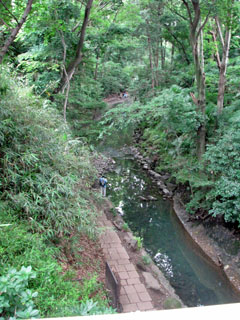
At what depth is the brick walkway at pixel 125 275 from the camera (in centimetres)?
456

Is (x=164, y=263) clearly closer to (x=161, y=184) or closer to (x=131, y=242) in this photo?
(x=131, y=242)

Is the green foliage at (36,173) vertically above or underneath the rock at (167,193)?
above

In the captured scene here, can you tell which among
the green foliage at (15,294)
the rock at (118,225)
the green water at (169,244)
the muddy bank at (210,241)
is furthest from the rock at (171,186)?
the green foliage at (15,294)

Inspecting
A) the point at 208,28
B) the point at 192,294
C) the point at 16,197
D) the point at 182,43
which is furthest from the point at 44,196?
the point at 182,43

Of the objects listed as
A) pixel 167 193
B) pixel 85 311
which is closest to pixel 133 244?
pixel 85 311

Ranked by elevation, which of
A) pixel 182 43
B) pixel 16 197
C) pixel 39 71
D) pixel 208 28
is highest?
pixel 182 43

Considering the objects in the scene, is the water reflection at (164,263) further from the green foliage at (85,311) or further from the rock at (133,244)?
the green foliage at (85,311)

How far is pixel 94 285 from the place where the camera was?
4133 mm

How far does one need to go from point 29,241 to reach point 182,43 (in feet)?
51.7

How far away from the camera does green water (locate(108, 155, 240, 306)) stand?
20.4 feet

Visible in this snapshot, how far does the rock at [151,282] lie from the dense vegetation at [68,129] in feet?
5.37

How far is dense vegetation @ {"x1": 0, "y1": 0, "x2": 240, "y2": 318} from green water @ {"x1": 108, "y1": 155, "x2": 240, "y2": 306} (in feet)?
4.06

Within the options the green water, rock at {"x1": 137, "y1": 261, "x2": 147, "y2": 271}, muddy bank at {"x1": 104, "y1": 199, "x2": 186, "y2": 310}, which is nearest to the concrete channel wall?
muddy bank at {"x1": 104, "y1": 199, "x2": 186, "y2": 310}

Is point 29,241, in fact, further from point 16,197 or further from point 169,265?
point 169,265
